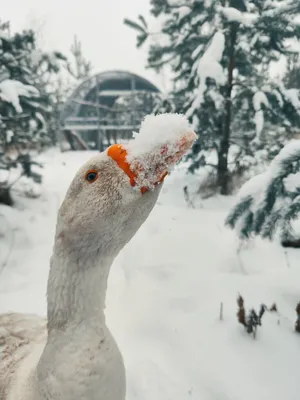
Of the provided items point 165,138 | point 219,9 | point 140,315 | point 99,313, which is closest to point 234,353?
point 140,315

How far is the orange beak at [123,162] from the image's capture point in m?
1.05

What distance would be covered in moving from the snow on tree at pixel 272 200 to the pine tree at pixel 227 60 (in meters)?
3.51

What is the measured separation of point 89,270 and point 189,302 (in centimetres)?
201

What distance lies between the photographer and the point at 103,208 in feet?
3.63

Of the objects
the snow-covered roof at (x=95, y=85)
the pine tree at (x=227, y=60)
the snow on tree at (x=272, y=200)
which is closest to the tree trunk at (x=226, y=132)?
the pine tree at (x=227, y=60)

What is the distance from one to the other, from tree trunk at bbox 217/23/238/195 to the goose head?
6148mm

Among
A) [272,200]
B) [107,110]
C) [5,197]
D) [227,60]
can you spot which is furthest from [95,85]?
[272,200]

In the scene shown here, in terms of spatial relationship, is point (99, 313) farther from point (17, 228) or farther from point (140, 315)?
point (17, 228)

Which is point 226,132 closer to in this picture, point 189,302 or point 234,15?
point 234,15

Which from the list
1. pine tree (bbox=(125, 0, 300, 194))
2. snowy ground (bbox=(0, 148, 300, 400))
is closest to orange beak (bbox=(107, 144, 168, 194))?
snowy ground (bbox=(0, 148, 300, 400))

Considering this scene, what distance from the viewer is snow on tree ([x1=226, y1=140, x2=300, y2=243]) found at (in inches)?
78.5

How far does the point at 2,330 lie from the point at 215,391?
1.36m

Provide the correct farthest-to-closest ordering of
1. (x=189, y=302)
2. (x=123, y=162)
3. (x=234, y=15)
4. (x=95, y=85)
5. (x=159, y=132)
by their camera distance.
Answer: (x=95, y=85)
(x=234, y=15)
(x=189, y=302)
(x=123, y=162)
(x=159, y=132)

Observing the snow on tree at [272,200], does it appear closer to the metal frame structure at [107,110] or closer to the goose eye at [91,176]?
the goose eye at [91,176]
